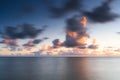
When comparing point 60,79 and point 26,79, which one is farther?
point 60,79

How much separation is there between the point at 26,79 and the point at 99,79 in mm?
7353

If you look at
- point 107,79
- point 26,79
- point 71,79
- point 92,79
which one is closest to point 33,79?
point 26,79

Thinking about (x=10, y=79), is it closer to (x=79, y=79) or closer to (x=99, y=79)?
(x=79, y=79)

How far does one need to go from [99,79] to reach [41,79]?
5986mm

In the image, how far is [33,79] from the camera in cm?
1892

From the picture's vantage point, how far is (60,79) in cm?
1970

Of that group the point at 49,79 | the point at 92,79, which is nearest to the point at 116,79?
the point at 92,79

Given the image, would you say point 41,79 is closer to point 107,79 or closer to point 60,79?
point 60,79

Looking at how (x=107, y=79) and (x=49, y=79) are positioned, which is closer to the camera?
(x=49, y=79)

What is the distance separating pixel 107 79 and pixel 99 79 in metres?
0.82

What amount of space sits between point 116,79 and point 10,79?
10208 mm

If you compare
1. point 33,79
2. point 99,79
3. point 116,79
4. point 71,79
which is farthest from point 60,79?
point 116,79

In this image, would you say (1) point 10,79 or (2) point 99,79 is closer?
(1) point 10,79

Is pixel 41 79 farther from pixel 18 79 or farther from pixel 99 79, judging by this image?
pixel 99 79
